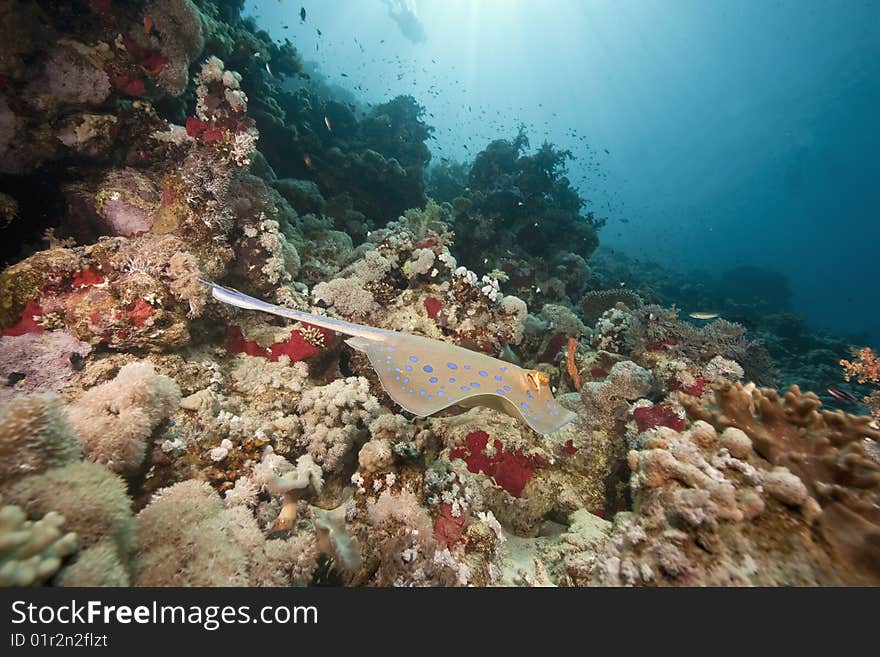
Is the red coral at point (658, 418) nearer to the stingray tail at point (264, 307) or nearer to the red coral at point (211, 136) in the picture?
the stingray tail at point (264, 307)

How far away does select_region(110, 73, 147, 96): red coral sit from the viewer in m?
5.23

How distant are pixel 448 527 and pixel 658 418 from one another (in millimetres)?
3049

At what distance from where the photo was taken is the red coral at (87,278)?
12.9 feet

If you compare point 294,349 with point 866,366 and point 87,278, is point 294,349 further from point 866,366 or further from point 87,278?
point 866,366

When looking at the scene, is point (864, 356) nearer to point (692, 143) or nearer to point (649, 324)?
point (649, 324)

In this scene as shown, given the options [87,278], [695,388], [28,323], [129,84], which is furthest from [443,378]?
[129,84]

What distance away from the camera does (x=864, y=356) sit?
5289mm

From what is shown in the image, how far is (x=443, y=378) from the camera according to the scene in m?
3.27

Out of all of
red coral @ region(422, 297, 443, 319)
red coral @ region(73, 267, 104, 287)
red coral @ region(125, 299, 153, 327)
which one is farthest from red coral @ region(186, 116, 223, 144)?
red coral @ region(422, 297, 443, 319)

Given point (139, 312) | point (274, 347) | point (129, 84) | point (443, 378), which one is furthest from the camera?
point (129, 84)

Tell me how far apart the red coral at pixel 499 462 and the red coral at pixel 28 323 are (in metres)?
4.82

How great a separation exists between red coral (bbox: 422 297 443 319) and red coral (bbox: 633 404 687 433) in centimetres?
324
